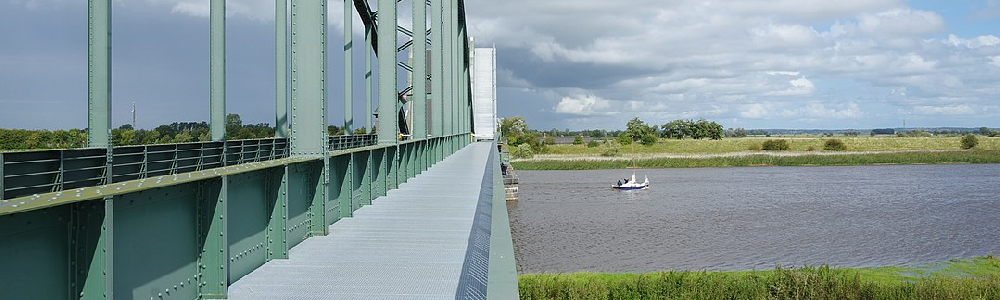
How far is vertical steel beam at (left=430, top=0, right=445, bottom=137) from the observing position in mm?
22844

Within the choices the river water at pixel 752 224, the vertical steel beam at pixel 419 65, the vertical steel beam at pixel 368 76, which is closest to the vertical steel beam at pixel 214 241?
the vertical steel beam at pixel 419 65

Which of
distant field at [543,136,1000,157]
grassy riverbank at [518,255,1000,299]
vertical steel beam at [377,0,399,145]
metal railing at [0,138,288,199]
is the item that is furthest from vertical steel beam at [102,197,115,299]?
distant field at [543,136,1000,157]

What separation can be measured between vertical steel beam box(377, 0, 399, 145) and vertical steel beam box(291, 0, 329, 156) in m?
5.83

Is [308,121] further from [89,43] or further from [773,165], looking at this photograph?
[773,165]

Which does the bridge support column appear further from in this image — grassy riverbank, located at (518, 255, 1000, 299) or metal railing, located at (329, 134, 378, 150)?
grassy riverbank, located at (518, 255, 1000, 299)

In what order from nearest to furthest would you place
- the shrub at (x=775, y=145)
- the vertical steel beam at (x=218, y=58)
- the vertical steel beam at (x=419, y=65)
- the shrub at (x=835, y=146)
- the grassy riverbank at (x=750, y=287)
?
the vertical steel beam at (x=218, y=58) → the grassy riverbank at (x=750, y=287) → the vertical steel beam at (x=419, y=65) → the shrub at (x=775, y=145) → the shrub at (x=835, y=146)

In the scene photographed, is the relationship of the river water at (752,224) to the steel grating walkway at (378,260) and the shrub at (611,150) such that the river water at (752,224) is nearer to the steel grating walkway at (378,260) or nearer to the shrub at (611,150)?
the steel grating walkway at (378,260)

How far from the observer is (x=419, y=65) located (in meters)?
19.5

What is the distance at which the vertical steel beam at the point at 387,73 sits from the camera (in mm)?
13656

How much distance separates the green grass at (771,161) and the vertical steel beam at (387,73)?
A: 62348mm

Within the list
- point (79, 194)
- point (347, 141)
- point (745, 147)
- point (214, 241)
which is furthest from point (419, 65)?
point (745, 147)

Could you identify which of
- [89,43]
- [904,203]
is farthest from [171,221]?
[904,203]

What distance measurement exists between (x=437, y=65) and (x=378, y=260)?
18.6m

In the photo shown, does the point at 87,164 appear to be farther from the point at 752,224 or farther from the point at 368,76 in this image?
the point at 752,224
